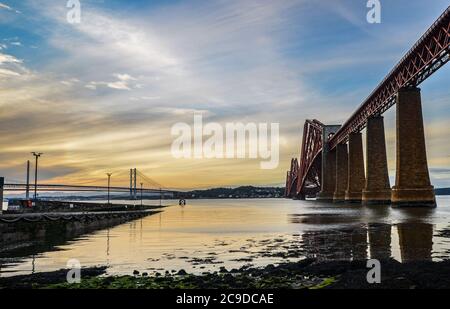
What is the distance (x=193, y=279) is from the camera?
14.2m

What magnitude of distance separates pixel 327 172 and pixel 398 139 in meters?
73.1

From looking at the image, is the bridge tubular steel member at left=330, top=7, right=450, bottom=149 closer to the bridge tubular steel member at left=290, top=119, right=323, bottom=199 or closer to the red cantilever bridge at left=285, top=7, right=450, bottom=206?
the red cantilever bridge at left=285, top=7, right=450, bottom=206

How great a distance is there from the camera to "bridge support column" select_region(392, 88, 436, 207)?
58.2 m

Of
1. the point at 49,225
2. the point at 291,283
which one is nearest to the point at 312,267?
the point at 291,283

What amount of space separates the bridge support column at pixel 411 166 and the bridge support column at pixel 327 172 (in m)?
69.8

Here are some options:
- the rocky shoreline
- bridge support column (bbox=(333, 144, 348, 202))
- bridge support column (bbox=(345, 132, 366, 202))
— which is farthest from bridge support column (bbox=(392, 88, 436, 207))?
bridge support column (bbox=(333, 144, 348, 202))

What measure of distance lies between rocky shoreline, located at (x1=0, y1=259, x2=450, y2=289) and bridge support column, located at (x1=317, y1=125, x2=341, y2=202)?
11642 centimetres

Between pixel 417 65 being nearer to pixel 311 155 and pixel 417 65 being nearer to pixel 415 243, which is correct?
pixel 415 243

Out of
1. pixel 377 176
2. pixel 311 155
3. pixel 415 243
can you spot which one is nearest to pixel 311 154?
pixel 311 155

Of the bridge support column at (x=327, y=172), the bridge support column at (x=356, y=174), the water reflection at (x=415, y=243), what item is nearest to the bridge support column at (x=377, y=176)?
the bridge support column at (x=356, y=174)

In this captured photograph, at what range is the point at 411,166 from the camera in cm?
5841

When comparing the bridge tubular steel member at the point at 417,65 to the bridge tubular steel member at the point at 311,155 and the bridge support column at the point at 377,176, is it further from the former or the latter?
the bridge tubular steel member at the point at 311,155
